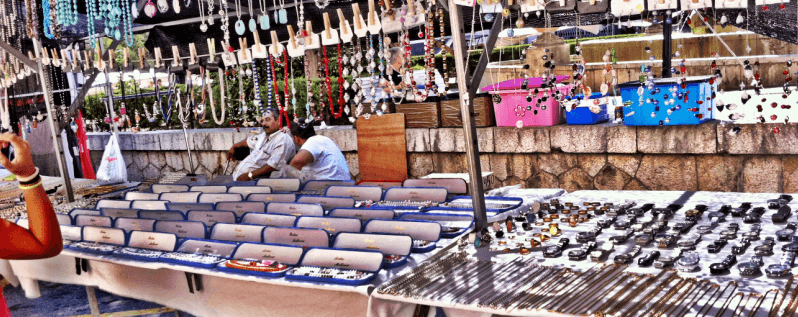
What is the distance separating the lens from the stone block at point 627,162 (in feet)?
16.9

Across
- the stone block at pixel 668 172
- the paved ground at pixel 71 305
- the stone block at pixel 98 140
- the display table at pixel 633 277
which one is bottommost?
the paved ground at pixel 71 305

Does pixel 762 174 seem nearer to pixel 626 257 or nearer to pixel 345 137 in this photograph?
pixel 626 257

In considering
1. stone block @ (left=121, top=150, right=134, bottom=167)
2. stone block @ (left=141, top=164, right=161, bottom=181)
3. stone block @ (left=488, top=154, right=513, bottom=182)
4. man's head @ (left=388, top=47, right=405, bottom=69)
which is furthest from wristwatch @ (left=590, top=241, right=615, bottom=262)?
stone block @ (left=121, top=150, right=134, bottom=167)

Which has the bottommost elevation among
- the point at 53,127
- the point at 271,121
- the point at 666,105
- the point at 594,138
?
the point at 594,138

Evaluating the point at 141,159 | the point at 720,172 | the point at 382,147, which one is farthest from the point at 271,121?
the point at 141,159

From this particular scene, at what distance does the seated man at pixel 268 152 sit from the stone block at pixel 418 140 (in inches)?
48.4

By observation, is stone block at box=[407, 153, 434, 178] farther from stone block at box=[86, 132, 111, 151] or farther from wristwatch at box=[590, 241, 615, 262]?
stone block at box=[86, 132, 111, 151]

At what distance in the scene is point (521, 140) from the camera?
559 cm

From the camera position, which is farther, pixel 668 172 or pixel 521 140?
pixel 521 140

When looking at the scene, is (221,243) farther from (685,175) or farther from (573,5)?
(685,175)

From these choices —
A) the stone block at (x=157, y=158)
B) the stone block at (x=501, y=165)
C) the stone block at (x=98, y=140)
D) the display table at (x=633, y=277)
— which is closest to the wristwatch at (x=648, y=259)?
the display table at (x=633, y=277)

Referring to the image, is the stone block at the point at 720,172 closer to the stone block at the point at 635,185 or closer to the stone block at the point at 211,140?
the stone block at the point at 635,185

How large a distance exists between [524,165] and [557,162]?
292 mm

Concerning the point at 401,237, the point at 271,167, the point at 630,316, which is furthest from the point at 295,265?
the point at 271,167
